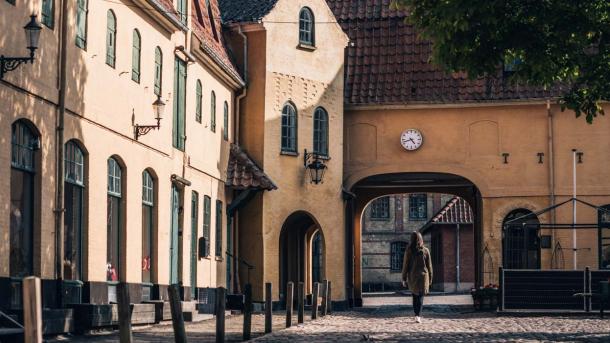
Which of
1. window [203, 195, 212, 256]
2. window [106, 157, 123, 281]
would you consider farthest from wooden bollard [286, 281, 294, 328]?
window [203, 195, 212, 256]

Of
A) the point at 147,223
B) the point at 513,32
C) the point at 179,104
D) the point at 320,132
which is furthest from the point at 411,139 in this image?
the point at 513,32

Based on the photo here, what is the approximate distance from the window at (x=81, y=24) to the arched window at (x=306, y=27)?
15.7 m

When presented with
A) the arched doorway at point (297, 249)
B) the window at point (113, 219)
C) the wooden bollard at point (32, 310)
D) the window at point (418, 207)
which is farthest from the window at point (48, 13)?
the window at point (418, 207)

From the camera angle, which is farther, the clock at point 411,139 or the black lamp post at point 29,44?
the clock at point 411,139

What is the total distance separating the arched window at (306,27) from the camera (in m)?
37.2

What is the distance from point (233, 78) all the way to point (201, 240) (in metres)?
5.47

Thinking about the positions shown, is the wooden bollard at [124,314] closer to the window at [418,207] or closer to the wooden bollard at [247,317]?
the wooden bollard at [247,317]

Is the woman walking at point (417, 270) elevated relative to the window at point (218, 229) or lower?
lower

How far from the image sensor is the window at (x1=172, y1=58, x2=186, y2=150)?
92.9 feet

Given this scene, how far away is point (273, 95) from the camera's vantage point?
35656 millimetres

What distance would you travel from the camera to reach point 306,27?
123 feet

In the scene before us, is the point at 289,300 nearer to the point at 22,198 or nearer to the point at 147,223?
the point at 147,223

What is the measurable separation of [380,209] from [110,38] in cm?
5374

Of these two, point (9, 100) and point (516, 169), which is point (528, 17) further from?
point (516, 169)
